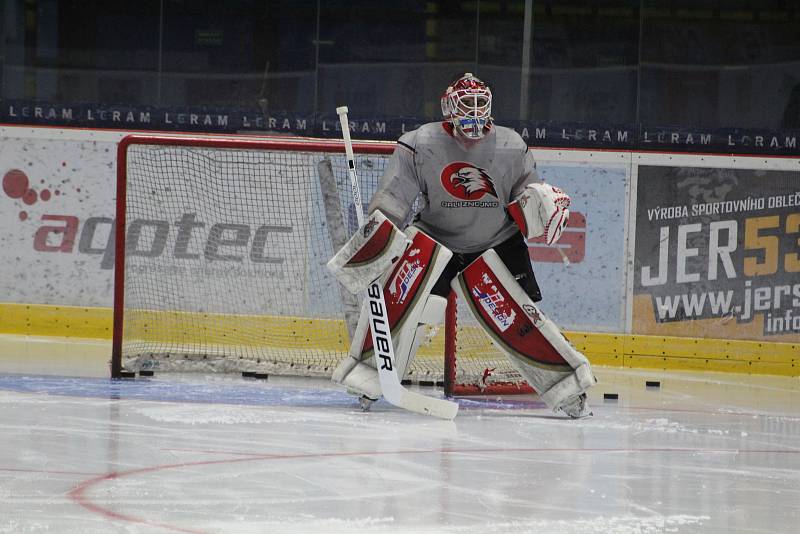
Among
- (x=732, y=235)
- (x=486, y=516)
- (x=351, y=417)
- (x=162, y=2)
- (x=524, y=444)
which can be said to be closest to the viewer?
(x=486, y=516)

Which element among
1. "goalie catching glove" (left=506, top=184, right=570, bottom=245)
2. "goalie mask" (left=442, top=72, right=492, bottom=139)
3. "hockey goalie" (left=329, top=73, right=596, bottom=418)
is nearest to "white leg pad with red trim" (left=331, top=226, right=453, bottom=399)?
"hockey goalie" (left=329, top=73, right=596, bottom=418)

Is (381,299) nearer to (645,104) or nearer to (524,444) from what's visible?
(524,444)

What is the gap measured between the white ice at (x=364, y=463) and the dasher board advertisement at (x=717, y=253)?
1.42 meters

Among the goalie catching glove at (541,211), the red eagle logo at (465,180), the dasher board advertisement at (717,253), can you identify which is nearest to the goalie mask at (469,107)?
the red eagle logo at (465,180)

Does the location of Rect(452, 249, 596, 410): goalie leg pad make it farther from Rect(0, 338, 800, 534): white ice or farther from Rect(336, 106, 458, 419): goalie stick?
Rect(336, 106, 458, 419): goalie stick

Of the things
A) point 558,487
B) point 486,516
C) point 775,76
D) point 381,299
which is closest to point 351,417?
point 381,299

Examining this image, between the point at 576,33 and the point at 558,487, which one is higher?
the point at 576,33

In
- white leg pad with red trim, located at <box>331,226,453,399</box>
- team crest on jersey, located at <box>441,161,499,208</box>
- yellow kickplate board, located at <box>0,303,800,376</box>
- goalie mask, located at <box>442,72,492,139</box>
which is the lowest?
yellow kickplate board, located at <box>0,303,800,376</box>

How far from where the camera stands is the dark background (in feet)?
23.8

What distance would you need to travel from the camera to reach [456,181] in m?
4.84

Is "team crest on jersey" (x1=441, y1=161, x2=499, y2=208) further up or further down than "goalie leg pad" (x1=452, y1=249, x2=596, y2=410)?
further up

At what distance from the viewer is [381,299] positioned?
4.80 meters

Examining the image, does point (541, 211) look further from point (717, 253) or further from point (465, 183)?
point (717, 253)

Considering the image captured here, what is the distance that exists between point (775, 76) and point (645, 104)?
0.72m
